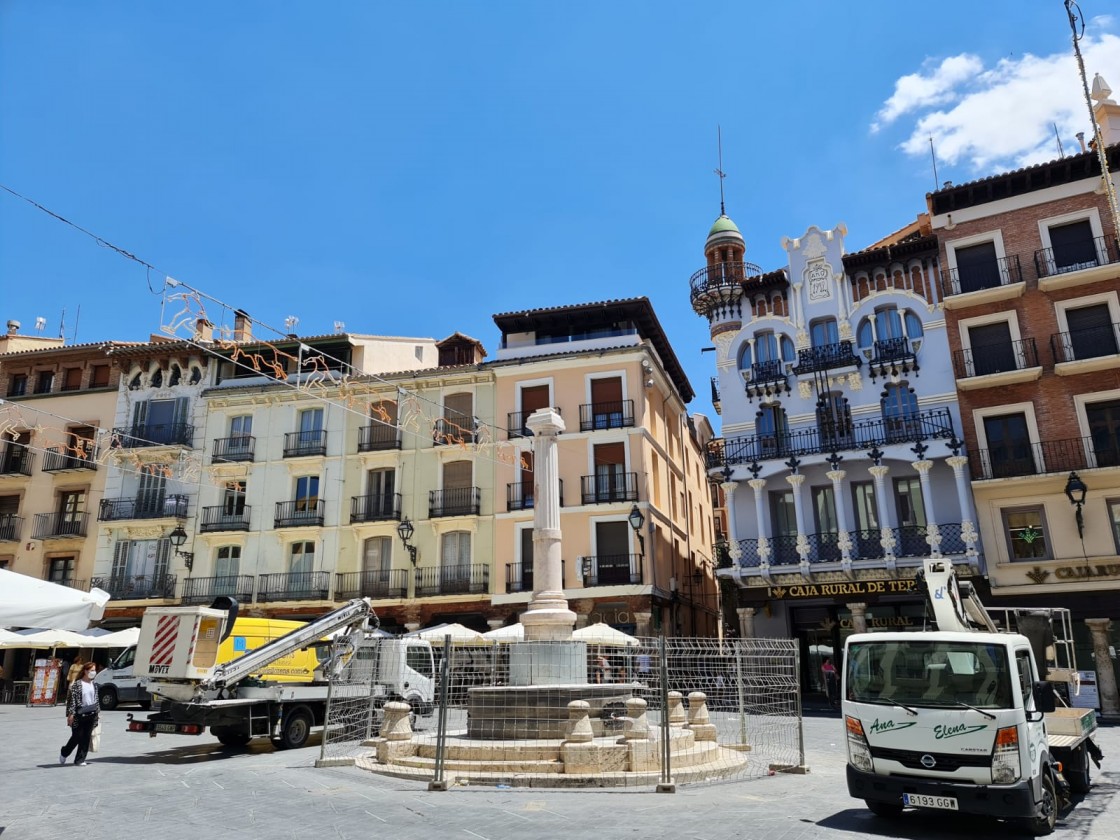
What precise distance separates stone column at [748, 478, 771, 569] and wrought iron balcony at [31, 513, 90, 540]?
28.2 meters

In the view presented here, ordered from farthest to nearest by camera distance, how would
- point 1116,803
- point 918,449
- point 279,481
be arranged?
point 279,481
point 918,449
point 1116,803

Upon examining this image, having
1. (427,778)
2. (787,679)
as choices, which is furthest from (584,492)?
(427,778)

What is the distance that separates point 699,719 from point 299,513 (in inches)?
Result: 953

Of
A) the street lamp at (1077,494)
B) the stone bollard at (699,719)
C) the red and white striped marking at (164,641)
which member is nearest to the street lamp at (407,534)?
the red and white striped marking at (164,641)

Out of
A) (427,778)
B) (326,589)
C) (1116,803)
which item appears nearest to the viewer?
(1116,803)

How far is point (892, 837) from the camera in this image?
810cm

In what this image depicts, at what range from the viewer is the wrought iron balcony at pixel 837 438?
88.7 feet

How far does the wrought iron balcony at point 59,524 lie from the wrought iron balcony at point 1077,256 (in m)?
38.5

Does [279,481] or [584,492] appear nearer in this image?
[584,492]

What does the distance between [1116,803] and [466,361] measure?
29989 mm

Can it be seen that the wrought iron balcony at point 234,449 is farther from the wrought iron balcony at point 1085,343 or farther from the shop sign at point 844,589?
the wrought iron balcony at point 1085,343

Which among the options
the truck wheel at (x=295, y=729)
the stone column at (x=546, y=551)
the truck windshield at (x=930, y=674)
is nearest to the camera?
the truck windshield at (x=930, y=674)

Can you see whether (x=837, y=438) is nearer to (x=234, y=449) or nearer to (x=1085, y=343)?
(x=1085, y=343)

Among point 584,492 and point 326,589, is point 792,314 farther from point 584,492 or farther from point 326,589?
point 326,589
